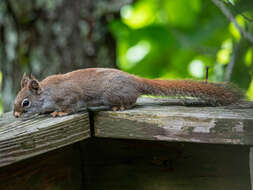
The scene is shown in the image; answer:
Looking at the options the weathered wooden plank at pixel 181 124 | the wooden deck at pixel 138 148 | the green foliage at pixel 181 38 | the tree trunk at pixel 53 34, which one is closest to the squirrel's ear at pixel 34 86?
the wooden deck at pixel 138 148

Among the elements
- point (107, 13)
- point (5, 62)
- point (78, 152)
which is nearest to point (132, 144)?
point (78, 152)

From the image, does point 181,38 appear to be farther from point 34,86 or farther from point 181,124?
point 181,124

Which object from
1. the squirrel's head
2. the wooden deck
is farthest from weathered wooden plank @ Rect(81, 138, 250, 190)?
the squirrel's head

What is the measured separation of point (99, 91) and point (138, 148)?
415mm

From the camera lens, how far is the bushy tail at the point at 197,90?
1643 millimetres

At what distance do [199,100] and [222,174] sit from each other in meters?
0.41

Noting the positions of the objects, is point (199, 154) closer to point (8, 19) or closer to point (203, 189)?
point (203, 189)

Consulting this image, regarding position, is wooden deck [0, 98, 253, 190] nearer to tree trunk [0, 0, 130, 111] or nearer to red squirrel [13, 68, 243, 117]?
red squirrel [13, 68, 243, 117]

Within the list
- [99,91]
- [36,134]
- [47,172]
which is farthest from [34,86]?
[36,134]

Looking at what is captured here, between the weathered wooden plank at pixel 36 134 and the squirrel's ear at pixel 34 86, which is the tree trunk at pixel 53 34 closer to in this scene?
the squirrel's ear at pixel 34 86

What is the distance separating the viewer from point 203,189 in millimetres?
1499

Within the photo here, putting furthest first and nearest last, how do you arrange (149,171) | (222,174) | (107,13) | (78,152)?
(107,13) < (78,152) < (149,171) < (222,174)

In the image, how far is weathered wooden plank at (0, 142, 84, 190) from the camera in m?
1.33

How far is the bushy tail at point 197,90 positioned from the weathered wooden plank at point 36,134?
474 millimetres
